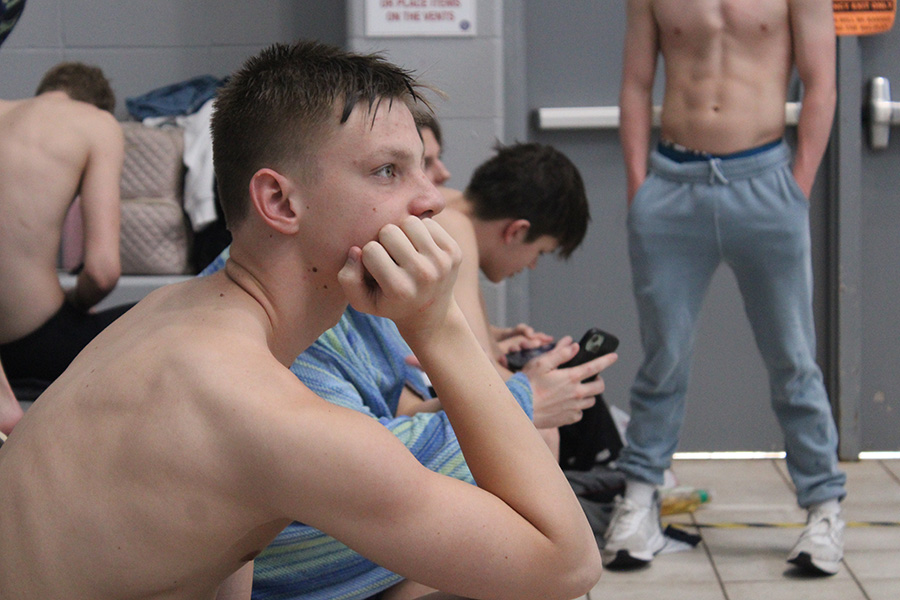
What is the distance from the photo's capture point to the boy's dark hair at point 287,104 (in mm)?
1085

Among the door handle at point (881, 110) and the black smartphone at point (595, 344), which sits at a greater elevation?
the door handle at point (881, 110)

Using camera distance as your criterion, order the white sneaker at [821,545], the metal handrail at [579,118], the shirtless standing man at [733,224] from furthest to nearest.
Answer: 1. the metal handrail at [579,118]
2. the shirtless standing man at [733,224]
3. the white sneaker at [821,545]

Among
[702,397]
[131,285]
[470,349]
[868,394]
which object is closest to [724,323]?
[702,397]

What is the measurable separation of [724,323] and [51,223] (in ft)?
7.92

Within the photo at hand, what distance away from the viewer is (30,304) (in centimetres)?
269

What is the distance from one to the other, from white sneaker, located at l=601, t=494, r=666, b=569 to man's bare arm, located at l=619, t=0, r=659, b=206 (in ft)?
2.84

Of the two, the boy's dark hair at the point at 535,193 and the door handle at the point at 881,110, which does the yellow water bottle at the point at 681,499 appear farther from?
the door handle at the point at 881,110

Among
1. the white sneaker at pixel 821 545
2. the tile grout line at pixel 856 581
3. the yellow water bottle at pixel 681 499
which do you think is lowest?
the yellow water bottle at pixel 681 499

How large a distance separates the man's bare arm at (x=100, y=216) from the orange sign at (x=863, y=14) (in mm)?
2523


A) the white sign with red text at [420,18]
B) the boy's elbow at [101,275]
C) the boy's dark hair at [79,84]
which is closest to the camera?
the boy's elbow at [101,275]

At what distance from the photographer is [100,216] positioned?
280cm

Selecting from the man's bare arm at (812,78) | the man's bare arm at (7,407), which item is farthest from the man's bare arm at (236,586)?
the man's bare arm at (812,78)

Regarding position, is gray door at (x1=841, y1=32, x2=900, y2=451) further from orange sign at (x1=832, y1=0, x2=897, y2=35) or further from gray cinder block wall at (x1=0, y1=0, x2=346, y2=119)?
gray cinder block wall at (x1=0, y1=0, x2=346, y2=119)

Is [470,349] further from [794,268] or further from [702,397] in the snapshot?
[702,397]
